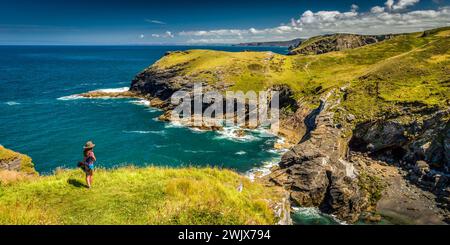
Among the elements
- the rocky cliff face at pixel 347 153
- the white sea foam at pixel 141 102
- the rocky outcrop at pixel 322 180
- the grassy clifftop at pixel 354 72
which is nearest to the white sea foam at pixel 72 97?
the white sea foam at pixel 141 102

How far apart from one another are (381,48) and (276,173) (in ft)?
413

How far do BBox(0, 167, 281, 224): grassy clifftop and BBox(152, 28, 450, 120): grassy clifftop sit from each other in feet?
207

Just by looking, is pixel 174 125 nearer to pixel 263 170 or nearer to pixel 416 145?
pixel 263 170

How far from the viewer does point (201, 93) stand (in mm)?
105750

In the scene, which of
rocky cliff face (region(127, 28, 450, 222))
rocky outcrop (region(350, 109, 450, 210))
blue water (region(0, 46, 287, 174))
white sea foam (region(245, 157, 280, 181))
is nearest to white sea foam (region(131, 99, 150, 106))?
blue water (region(0, 46, 287, 174))

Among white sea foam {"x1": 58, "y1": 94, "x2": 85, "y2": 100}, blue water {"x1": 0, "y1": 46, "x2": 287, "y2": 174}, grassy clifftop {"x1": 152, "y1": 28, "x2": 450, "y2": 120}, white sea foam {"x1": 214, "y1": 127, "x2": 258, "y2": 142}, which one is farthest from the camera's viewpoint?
white sea foam {"x1": 58, "y1": 94, "x2": 85, "y2": 100}

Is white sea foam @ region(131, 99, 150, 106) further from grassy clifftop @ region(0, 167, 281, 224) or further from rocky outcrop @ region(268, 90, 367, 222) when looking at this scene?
grassy clifftop @ region(0, 167, 281, 224)

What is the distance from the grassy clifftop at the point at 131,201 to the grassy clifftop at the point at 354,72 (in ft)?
207

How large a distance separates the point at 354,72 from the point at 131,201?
346ft

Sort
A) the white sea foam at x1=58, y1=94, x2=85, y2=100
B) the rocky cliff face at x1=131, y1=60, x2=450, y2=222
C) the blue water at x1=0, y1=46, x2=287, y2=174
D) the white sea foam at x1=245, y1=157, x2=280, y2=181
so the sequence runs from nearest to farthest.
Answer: the rocky cliff face at x1=131, y1=60, x2=450, y2=222, the white sea foam at x1=245, y1=157, x2=280, y2=181, the blue water at x1=0, y1=46, x2=287, y2=174, the white sea foam at x1=58, y1=94, x2=85, y2=100

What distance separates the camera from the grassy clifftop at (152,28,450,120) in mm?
75375

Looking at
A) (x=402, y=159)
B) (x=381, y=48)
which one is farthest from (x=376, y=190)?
(x=381, y=48)

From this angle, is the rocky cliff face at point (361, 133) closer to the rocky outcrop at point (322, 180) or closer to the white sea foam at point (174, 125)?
the rocky outcrop at point (322, 180)

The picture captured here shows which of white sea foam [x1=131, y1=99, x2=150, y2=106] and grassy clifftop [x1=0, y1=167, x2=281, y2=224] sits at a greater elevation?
grassy clifftop [x1=0, y1=167, x2=281, y2=224]
